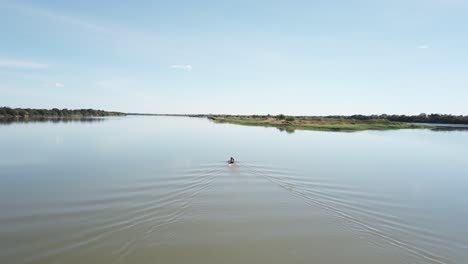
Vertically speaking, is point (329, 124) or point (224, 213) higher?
point (329, 124)

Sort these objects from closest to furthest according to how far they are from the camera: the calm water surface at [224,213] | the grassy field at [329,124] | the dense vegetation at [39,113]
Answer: the calm water surface at [224,213] < the grassy field at [329,124] < the dense vegetation at [39,113]

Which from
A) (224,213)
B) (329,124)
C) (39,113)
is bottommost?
(224,213)

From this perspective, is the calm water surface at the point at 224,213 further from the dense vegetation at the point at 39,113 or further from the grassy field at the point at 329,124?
the dense vegetation at the point at 39,113

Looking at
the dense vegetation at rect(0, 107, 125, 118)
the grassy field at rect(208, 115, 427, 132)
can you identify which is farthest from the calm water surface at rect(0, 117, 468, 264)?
the dense vegetation at rect(0, 107, 125, 118)

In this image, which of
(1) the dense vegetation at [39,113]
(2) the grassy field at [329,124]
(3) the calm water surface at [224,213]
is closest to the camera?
(3) the calm water surface at [224,213]

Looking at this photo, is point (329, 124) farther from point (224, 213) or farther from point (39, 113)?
point (39, 113)

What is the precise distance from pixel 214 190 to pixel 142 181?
3.25 m

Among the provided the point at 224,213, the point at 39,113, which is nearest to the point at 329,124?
the point at 224,213

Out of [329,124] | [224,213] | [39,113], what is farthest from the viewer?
[39,113]

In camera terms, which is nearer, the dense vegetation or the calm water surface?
the calm water surface

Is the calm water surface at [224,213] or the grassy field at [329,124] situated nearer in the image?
the calm water surface at [224,213]

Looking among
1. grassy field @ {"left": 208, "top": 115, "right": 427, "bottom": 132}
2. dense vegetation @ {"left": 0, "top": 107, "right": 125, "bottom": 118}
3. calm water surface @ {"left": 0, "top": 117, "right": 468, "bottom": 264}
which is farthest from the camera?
dense vegetation @ {"left": 0, "top": 107, "right": 125, "bottom": 118}

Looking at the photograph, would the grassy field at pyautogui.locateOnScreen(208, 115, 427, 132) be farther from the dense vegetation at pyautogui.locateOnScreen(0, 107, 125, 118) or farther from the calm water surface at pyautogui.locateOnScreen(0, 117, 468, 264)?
the dense vegetation at pyautogui.locateOnScreen(0, 107, 125, 118)

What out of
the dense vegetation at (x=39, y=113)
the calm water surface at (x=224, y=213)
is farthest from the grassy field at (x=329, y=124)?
the dense vegetation at (x=39, y=113)
